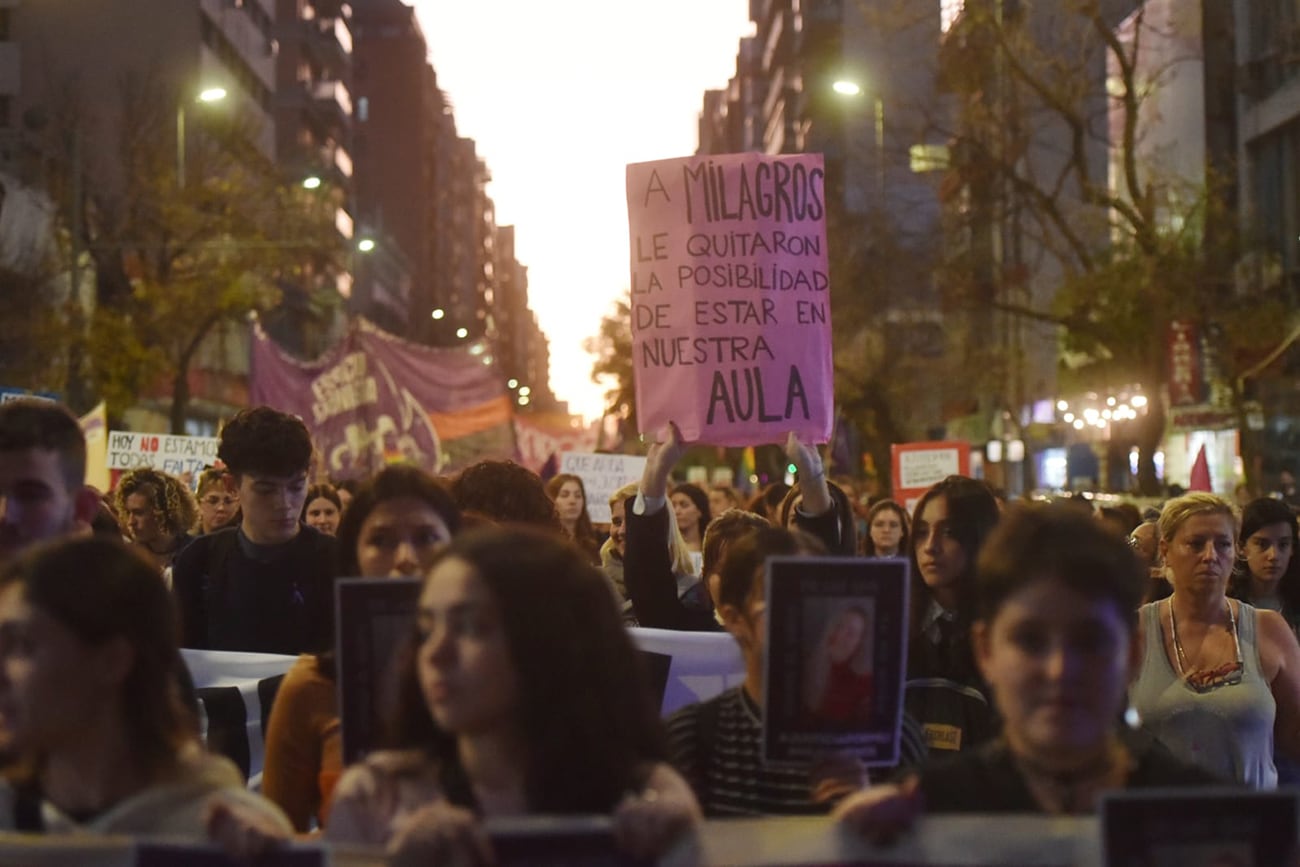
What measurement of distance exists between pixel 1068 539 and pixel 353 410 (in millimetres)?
14233

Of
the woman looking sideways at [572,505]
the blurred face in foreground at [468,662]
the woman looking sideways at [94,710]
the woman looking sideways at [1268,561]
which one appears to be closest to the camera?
the blurred face in foreground at [468,662]

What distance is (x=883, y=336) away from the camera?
47906 millimetres

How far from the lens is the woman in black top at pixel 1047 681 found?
2.73 m

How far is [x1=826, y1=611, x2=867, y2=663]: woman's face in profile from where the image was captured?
132 inches

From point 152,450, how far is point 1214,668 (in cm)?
1118

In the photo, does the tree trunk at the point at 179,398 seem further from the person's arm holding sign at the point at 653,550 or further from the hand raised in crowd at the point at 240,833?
the hand raised in crowd at the point at 240,833

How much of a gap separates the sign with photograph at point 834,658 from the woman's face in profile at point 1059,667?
55 cm

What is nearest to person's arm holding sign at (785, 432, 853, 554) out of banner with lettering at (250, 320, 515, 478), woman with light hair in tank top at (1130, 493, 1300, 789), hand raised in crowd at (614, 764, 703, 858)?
woman with light hair in tank top at (1130, 493, 1300, 789)

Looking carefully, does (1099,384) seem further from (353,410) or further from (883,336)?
(353,410)

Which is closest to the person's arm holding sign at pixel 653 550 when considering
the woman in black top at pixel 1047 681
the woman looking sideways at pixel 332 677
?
the woman looking sideways at pixel 332 677

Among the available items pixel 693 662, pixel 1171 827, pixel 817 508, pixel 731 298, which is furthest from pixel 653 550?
pixel 1171 827

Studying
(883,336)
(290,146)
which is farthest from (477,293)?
(883,336)

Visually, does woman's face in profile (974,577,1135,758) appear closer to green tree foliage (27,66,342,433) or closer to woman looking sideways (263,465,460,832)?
woman looking sideways (263,465,460,832)

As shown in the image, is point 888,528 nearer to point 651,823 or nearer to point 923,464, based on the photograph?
point 651,823
